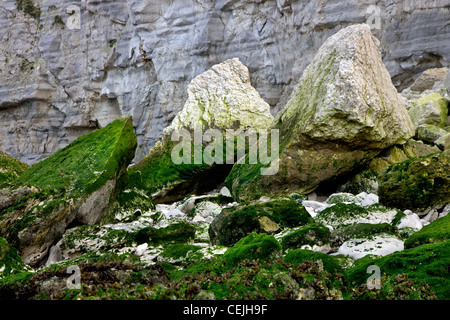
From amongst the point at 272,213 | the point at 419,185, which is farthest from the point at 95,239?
the point at 419,185

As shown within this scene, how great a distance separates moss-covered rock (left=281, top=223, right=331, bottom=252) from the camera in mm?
5523

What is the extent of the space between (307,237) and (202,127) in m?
10.1

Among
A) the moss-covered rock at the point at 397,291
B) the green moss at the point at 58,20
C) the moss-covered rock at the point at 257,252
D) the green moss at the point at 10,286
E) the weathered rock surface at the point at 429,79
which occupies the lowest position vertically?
the green moss at the point at 10,286

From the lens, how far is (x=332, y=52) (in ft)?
36.1

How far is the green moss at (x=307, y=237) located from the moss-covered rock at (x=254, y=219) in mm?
765

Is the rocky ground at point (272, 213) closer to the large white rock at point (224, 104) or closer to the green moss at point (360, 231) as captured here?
the green moss at point (360, 231)

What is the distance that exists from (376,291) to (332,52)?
8.85 metres

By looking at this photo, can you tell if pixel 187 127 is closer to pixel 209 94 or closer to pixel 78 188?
pixel 209 94

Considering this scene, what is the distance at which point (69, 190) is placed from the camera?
789 cm

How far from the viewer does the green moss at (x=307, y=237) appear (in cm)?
553

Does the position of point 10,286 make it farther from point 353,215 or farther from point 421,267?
point 353,215

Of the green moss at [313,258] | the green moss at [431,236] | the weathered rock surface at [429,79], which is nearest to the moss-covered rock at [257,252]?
the green moss at [313,258]

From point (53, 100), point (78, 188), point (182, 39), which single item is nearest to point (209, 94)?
point (78, 188)
